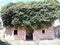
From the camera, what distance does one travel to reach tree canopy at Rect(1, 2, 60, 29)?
92.7ft

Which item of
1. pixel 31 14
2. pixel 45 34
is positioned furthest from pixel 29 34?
pixel 31 14

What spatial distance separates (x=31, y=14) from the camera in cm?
2856

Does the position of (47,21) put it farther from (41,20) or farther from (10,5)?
(10,5)

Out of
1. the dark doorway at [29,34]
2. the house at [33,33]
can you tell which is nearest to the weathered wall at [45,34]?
the house at [33,33]

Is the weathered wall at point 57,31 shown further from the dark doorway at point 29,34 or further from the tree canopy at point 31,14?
the dark doorway at point 29,34

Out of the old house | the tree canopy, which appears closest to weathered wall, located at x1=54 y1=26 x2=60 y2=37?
the old house

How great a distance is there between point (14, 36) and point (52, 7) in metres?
8.58

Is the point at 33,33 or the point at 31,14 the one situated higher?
the point at 31,14

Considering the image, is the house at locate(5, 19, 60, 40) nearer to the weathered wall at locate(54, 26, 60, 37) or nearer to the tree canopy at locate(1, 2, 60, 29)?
the weathered wall at locate(54, 26, 60, 37)

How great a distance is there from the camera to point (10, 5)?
29.8m

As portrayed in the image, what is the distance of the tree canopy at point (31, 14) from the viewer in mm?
28253

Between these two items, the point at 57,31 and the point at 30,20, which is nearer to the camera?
the point at 30,20

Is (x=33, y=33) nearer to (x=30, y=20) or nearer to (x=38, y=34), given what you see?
(x=38, y=34)

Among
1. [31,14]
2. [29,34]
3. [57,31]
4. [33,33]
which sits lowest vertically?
[29,34]
